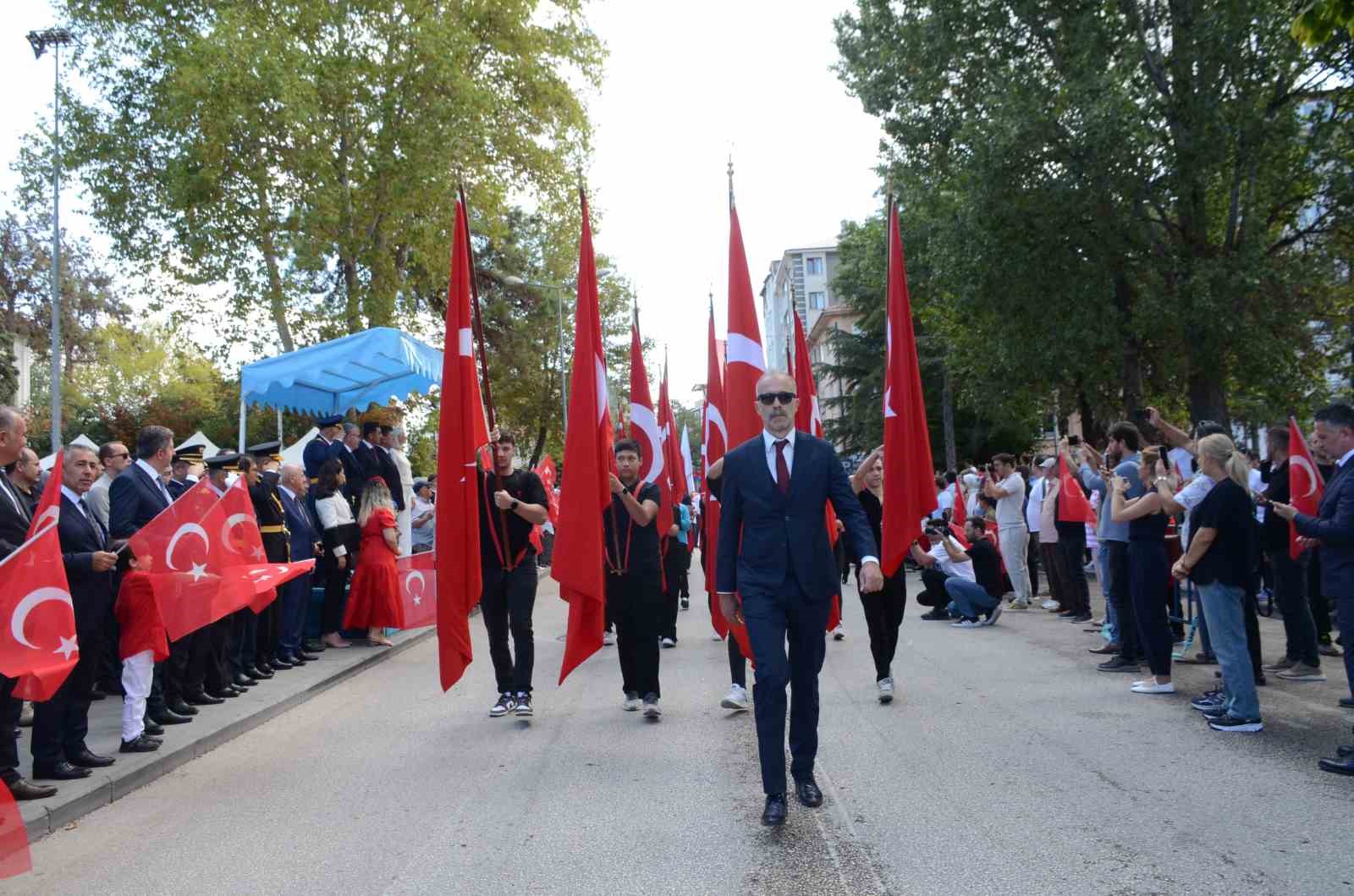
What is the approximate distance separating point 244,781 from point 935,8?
21074 millimetres

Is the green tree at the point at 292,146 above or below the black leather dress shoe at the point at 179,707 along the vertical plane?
above

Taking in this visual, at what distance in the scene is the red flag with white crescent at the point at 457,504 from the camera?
8.00 m

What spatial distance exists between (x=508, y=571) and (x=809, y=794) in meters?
3.49

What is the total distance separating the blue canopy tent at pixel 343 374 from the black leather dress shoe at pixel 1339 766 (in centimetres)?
1300

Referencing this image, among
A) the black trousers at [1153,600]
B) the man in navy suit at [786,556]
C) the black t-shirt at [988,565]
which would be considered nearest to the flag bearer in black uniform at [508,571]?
the man in navy suit at [786,556]

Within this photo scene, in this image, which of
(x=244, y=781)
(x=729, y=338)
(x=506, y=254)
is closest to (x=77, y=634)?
(x=244, y=781)

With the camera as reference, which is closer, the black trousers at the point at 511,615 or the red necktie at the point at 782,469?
the red necktie at the point at 782,469

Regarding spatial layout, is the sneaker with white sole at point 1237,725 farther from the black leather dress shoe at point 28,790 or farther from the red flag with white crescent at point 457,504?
the black leather dress shoe at point 28,790

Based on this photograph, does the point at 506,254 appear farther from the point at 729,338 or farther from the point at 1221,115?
the point at 729,338

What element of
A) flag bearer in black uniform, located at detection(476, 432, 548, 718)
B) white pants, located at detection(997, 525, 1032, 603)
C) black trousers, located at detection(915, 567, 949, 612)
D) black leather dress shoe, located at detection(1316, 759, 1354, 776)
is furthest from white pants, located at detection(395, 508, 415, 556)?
black leather dress shoe, located at detection(1316, 759, 1354, 776)

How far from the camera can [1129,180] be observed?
814 inches

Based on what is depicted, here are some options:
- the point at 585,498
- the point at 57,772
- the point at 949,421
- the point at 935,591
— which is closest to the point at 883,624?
the point at 585,498

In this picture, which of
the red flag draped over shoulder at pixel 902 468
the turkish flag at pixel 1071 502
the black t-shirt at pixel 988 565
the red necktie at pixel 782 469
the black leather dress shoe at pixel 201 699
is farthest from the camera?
the black t-shirt at pixel 988 565

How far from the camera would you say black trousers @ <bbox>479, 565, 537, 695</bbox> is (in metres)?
8.45
